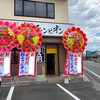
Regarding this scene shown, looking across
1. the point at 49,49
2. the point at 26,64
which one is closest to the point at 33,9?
the point at 49,49

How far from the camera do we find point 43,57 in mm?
10344

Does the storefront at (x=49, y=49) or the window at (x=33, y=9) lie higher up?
the window at (x=33, y=9)

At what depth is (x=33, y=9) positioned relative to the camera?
10.6 metres

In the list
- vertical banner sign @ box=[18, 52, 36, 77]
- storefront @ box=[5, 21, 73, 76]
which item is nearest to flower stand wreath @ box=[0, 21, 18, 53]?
vertical banner sign @ box=[18, 52, 36, 77]

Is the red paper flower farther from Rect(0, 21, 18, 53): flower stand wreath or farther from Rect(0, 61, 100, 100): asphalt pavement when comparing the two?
Rect(0, 21, 18, 53): flower stand wreath

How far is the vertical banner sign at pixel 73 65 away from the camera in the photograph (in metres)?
8.45

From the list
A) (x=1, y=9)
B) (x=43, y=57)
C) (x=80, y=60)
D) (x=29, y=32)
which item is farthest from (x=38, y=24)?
(x=80, y=60)

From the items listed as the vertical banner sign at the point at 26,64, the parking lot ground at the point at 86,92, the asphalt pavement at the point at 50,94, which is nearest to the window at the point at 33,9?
the vertical banner sign at the point at 26,64

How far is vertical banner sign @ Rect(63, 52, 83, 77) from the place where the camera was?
27.7 ft

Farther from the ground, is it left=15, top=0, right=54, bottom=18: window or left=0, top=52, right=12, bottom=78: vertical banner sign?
left=15, top=0, right=54, bottom=18: window

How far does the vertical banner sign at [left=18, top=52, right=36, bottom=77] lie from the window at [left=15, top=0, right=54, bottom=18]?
14.2 feet

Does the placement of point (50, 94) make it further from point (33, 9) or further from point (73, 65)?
point (33, 9)

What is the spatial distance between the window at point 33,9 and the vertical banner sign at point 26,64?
14.2 ft

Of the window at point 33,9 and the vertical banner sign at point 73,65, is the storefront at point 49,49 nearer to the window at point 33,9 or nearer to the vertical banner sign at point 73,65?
the window at point 33,9
